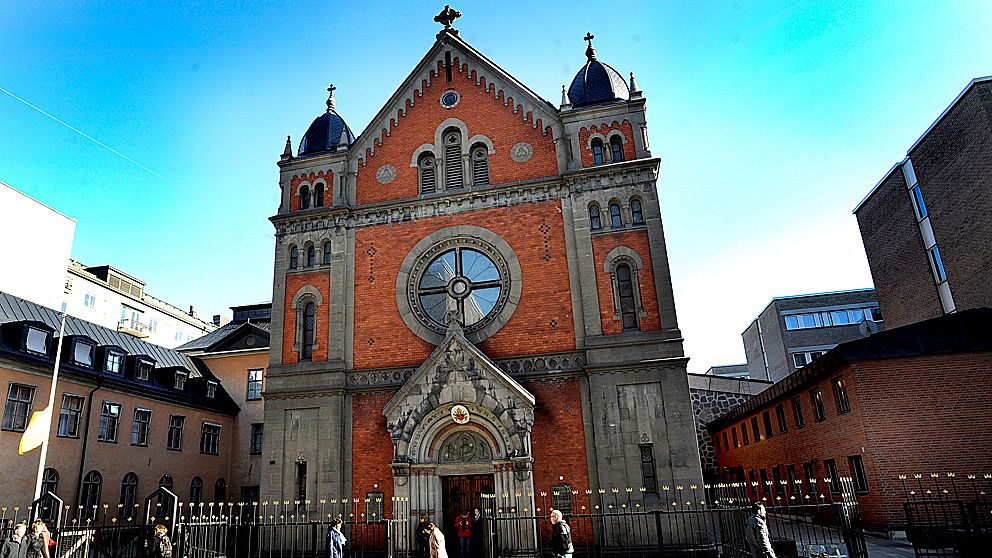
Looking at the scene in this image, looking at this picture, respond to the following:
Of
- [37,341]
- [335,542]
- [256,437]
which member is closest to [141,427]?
[37,341]

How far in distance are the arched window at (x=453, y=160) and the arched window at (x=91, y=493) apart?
61.2ft

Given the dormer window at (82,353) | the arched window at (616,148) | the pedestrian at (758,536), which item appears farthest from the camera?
the dormer window at (82,353)

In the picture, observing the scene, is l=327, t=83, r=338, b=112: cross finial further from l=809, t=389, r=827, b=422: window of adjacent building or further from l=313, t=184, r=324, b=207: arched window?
l=809, t=389, r=827, b=422: window of adjacent building

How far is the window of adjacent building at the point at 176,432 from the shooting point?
30297 millimetres

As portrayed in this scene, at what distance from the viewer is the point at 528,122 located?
2533cm

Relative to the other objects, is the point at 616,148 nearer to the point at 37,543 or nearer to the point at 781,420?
the point at 781,420

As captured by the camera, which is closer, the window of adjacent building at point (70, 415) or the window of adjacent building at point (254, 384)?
the window of adjacent building at point (70, 415)

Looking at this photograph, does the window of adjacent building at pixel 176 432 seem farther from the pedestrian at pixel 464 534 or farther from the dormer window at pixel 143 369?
the pedestrian at pixel 464 534

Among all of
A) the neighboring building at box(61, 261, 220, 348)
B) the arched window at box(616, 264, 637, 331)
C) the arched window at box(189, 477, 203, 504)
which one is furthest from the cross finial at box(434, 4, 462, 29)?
the neighboring building at box(61, 261, 220, 348)

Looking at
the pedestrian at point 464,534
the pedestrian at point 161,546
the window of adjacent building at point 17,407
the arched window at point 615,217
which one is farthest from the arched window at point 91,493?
the arched window at point 615,217

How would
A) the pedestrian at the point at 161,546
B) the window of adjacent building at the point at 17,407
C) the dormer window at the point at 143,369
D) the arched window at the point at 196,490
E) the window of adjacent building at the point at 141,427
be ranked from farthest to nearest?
1. the arched window at the point at 196,490
2. the dormer window at the point at 143,369
3. the window of adjacent building at the point at 141,427
4. the window of adjacent building at the point at 17,407
5. the pedestrian at the point at 161,546

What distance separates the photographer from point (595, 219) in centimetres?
2330

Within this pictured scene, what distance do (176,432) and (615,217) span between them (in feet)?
76.9

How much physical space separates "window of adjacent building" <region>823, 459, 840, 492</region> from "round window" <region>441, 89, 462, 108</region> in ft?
64.3
